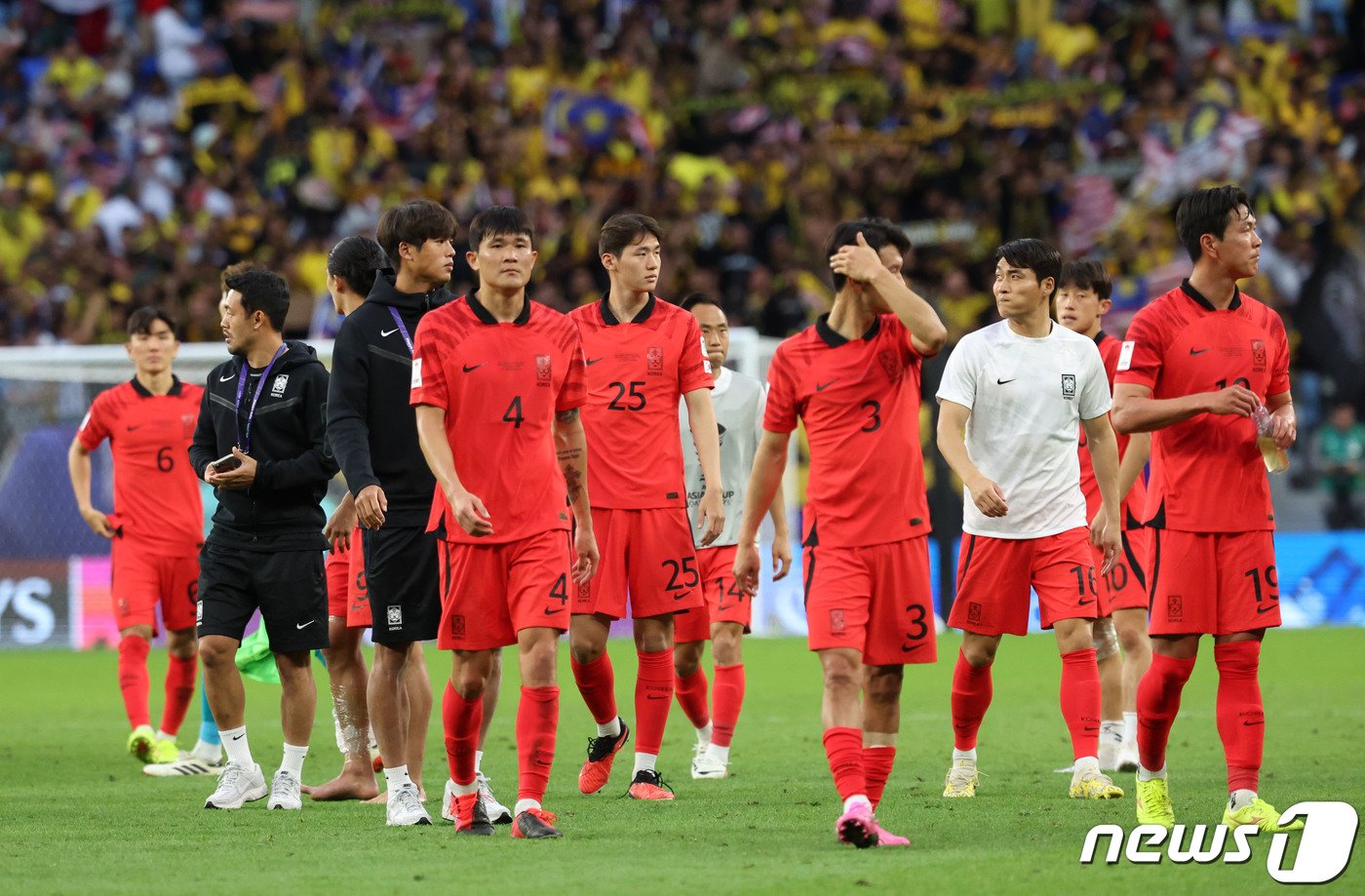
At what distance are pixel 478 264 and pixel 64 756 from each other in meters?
5.16

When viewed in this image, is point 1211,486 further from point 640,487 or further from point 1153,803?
point 640,487

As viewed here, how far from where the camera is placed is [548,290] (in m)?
19.5

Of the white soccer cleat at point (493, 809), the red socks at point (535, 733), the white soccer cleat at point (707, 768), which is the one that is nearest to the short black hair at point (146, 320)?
the white soccer cleat at point (707, 768)

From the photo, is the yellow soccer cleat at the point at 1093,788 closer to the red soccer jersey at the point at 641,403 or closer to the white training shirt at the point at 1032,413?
the white training shirt at the point at 1032,413

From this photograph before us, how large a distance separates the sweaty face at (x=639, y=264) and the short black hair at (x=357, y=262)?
1055mm

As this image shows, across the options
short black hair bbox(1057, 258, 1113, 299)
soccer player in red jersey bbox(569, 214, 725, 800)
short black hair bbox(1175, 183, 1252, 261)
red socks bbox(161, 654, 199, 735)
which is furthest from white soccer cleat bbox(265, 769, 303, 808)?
short black hair bbox(1057, 258, 1113, 299)

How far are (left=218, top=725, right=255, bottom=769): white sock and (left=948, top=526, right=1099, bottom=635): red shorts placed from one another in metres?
3.31

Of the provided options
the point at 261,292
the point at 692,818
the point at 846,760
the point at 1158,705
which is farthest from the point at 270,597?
the point at 1158,705

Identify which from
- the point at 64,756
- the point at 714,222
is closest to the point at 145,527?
the point at 64,756

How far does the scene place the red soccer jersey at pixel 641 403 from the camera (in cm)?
881

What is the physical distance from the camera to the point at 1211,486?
717cm

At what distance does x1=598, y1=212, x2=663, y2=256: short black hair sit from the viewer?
8.78m

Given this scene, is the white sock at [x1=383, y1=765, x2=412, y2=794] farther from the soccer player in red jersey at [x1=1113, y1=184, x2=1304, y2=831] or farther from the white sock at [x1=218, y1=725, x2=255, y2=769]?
the soccer player in red jersey at [x1=1113, y1=184, x2=1304, y2=831]

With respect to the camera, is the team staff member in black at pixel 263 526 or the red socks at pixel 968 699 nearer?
the red socks at pixel 968 699
